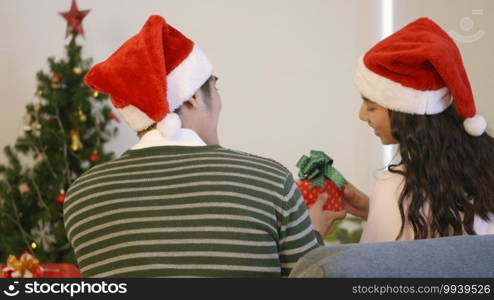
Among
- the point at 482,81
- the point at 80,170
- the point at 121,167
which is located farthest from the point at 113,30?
the point at 121,167

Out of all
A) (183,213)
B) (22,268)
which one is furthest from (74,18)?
(183,213)

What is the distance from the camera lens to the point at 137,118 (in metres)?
1.68

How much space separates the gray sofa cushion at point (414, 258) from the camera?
0.85 metres

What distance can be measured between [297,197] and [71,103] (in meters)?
2.75

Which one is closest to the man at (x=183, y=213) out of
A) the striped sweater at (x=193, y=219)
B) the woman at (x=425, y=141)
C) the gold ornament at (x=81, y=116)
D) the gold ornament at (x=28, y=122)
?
the striped sweater at (x=193, y=219)

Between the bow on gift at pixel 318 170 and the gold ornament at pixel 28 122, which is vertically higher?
the bow on gift at pixel 318 170

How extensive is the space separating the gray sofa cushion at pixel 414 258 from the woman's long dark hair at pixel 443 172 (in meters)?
0.88

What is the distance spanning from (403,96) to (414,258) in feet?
3.76

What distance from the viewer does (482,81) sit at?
394 centimetres

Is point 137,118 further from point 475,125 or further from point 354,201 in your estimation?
point 475,125

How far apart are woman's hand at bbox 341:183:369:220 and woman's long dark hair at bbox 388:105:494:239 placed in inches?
6.0

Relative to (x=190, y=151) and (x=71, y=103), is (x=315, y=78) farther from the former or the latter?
(x=190, y=151)

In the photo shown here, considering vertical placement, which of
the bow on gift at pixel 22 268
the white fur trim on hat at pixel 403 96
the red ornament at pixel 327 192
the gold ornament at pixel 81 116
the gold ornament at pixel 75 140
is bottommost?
the bow on gift at pixel 22 268

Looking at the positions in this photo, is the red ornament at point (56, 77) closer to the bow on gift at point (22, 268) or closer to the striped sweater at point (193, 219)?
the bow on gift at point (22, 268)
